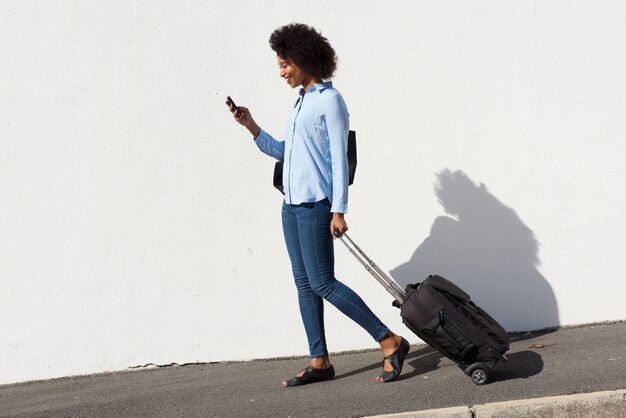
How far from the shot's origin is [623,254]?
6.02 meters

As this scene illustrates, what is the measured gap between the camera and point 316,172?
492cm

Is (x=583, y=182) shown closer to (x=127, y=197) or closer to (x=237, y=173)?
(x=237, y=173)

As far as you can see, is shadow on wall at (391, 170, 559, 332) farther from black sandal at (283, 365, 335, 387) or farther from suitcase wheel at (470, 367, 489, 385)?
suitcase wheel at (470, 367, 489, 385)

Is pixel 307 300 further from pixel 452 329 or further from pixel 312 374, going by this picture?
pixel 452 329

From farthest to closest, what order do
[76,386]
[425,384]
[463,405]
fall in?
[76,386], [425,384], [463,405]

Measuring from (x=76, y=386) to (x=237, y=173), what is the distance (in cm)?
160

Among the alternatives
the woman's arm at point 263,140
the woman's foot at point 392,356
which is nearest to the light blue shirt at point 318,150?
the woman's arm at point 263,140

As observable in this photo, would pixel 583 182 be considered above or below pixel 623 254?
above

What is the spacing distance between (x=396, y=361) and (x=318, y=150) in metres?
1.19

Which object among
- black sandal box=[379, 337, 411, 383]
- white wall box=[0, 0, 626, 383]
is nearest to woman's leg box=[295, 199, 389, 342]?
black sandal box=[379, 337, 411, 383]

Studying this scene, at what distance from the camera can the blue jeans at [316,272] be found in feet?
16.3

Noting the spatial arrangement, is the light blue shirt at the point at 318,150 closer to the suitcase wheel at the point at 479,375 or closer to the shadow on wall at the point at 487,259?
the suitcase wheel at the point at 479,375

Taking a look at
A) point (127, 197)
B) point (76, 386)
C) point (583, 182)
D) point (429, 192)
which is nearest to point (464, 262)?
point (429, 192)

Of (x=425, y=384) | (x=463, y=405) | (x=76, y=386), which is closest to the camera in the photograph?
(x=463, y=405)
